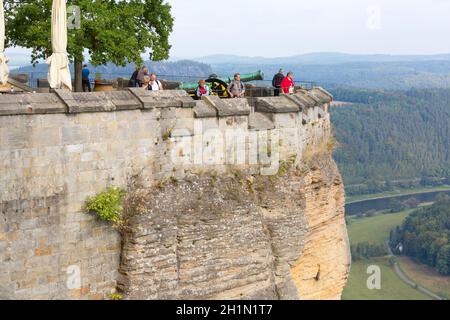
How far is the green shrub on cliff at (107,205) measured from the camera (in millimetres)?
16969

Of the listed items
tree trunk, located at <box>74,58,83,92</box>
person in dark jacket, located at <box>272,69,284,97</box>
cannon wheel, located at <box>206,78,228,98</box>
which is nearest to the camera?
cannon wheel, located at <box>206,78,228,98</box>

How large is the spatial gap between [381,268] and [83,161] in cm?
14403

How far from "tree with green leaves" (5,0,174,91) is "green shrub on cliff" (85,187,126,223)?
29.2 feet

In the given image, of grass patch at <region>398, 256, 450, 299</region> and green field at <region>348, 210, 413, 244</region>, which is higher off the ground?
green field at <region>348, 210, 413, 244</region>

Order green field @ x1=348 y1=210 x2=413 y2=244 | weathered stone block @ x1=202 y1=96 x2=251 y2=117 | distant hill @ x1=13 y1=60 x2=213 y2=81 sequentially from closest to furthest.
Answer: weathered stone block @ x1=202 y1=96 x2=251 y2=117, distant hill @ x1=13 y1=60 x2=213 y2=81, green field @ x1=348 y1=210 x2=413 y2=244

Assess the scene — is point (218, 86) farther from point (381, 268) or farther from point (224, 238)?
point (381, 268)

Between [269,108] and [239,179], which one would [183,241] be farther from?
[269,108]

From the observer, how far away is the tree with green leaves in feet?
82.5

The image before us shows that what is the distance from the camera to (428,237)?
165 meters

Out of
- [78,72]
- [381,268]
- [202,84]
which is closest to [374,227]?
[381,268]

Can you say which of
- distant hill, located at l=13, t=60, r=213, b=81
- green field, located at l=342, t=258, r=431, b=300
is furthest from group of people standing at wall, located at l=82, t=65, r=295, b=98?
green field, located at l=342, t=258, r=431, b=300

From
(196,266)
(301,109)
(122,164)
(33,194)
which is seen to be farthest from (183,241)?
(301,109)

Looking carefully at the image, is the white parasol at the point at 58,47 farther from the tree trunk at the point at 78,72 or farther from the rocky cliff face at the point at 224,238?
the tree trunk at the point at 78,72

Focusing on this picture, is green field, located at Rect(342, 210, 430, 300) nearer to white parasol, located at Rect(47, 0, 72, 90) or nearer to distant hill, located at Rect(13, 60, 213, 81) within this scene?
distant hill, located at Rect(13, 60, 213, 81)
